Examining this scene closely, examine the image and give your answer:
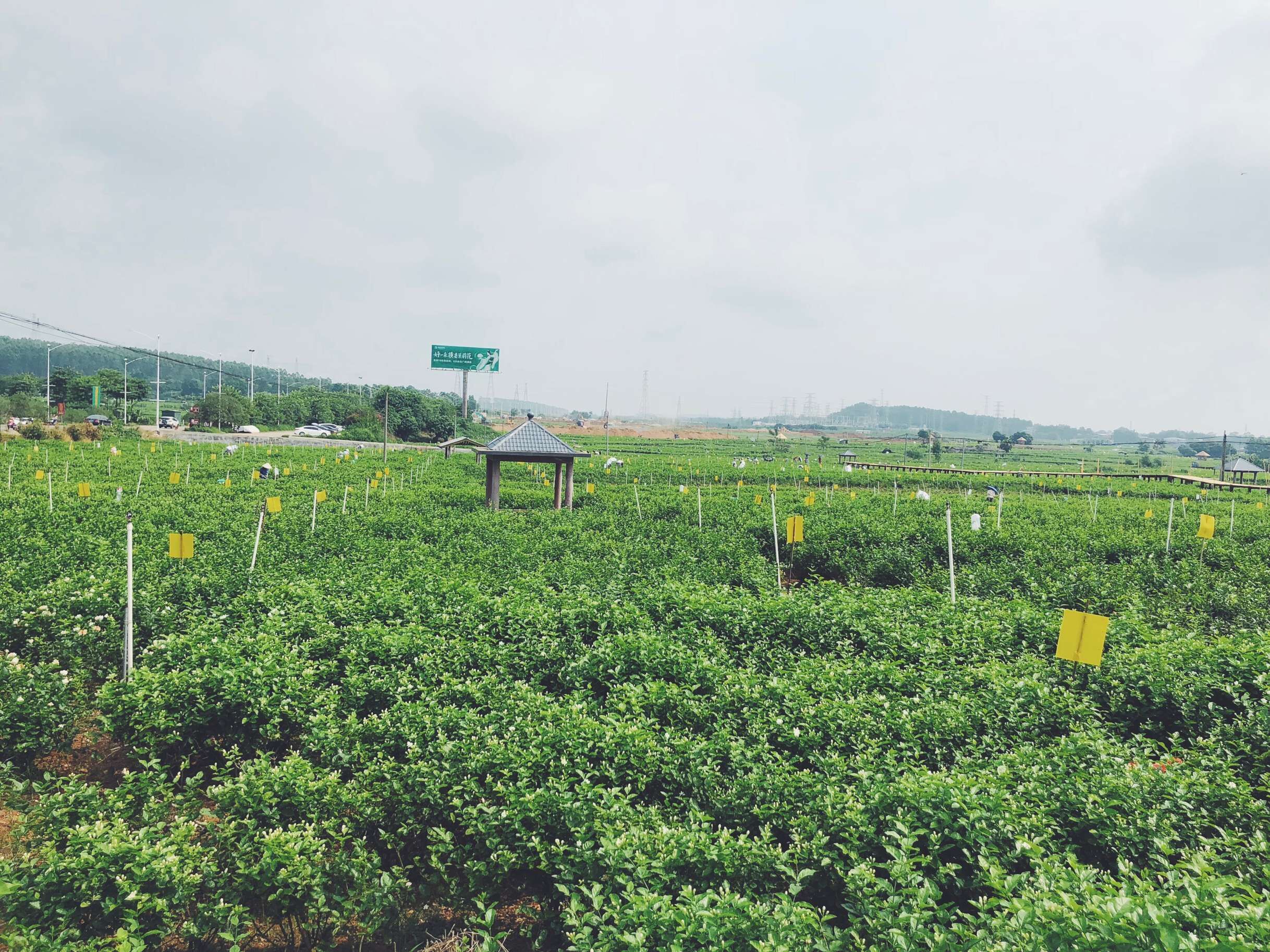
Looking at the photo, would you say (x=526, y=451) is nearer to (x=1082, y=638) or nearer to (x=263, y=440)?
(x=1082, y=638)

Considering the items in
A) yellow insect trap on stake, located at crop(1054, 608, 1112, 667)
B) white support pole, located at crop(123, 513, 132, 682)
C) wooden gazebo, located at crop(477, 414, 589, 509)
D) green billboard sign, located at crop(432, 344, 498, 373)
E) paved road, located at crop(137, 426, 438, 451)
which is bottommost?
white support pole, located at crop(123, 513, 132, 682)

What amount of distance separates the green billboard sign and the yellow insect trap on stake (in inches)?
2739

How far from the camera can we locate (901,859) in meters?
3.81

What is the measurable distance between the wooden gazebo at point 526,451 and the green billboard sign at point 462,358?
55194 mm

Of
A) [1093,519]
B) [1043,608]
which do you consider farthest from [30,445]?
[1093,519]

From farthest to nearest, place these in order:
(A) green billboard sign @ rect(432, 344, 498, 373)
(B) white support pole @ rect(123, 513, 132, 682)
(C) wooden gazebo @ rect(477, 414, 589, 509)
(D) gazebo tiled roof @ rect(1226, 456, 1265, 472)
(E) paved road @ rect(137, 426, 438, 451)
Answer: (A) green billboard sign @ rect(432, 344, 498, 373)
(E) paved road @ rect(137, 426, 438, 451)
(D) gazebo tiled roof @ rect(1226, 456, 1265, 472)
(C) wooden gazebo @ rect(477, 414, 589, 509)
(B) white support pole @ rect(123, 513, 132, 682)

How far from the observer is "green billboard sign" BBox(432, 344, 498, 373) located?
2852 inches

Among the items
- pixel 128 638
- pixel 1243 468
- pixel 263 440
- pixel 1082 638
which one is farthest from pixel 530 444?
pixel 263 440

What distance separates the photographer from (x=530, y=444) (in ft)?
61.7

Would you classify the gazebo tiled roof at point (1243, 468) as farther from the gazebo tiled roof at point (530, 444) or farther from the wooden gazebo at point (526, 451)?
the gazebo tiled roof at point (530, 444)

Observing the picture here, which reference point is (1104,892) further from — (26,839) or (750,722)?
(26,839)

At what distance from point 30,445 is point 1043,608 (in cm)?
4420

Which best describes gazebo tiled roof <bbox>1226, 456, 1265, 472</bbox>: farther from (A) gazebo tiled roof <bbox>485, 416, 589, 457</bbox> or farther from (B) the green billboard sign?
(B) the green billboard sign

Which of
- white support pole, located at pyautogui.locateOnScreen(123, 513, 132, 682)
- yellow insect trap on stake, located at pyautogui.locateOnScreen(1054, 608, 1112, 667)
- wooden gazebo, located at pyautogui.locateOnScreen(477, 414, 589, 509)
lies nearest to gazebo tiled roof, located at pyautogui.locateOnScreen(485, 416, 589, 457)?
wooden gazebo, located at pyautogui.locateOnScreen(477, 414, 589, 509)
